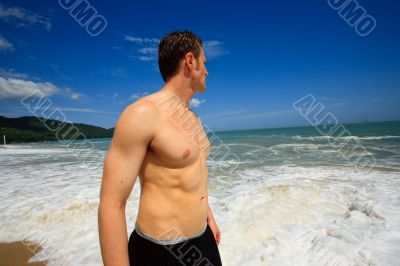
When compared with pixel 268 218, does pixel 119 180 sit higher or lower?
higher

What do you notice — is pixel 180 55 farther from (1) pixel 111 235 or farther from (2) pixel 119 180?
(1) pixel 111 235

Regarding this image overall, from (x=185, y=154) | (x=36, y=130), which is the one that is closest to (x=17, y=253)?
(x=185, y=154)

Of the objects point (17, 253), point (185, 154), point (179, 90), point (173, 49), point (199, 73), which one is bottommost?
point (17, 253)

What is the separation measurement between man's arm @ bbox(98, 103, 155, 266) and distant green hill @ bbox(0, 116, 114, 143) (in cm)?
5187

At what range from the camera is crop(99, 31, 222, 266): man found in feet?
3.99

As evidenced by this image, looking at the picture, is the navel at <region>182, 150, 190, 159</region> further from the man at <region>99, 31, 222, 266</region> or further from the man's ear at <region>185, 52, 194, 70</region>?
the man's ear at <region>185, 52, 194, 70</region>

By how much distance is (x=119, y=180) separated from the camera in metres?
1.21

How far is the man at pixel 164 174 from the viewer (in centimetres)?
121

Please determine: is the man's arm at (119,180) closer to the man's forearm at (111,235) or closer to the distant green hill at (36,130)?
the man's forearm at (111,235)

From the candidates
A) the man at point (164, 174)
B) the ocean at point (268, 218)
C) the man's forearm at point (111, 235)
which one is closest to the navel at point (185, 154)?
the man at point (164, 174)

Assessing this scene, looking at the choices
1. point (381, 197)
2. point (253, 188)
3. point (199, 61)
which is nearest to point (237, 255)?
point (199, 61)

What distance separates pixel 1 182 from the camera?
8.43m

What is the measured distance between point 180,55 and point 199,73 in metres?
0.19

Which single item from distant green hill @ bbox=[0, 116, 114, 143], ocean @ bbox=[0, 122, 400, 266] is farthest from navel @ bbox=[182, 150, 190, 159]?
distant green hill @ bbox=[0, 116, 114, 143]
